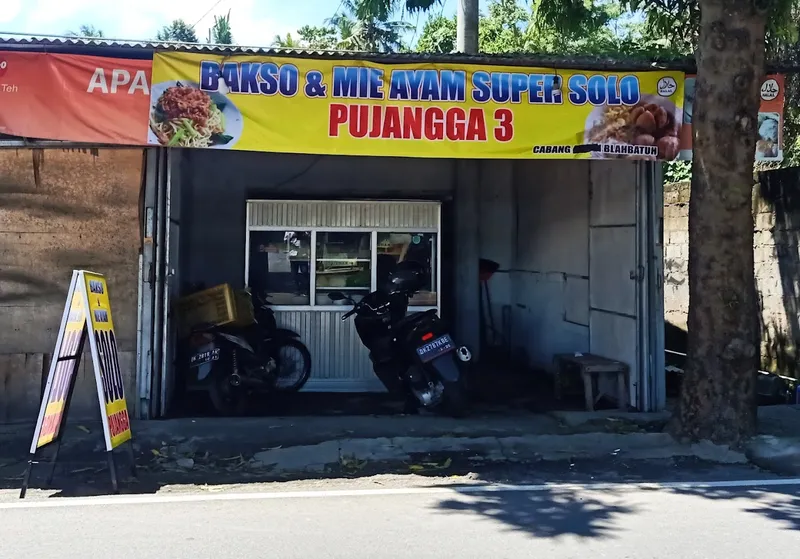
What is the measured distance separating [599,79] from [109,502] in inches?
229

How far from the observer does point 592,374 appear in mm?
8953

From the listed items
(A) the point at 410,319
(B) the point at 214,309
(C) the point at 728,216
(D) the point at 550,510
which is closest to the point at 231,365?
(B) the point at 214,309

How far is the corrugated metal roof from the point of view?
733 cm

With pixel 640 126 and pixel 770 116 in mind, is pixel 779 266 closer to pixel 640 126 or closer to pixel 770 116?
pixel 770 116

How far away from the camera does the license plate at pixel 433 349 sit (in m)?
7.84

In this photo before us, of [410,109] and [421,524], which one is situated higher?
[410,109]

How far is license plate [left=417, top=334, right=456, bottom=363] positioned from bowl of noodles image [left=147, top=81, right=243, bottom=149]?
266 centimetres

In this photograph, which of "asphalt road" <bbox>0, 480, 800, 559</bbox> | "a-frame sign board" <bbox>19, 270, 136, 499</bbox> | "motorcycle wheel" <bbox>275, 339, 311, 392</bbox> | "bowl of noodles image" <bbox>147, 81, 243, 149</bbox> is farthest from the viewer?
"motorcycle wheel" <bbox>275, 339, 311, 392</bbox>

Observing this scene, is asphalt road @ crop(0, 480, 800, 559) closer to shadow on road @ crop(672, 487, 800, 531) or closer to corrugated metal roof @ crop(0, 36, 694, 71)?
shadow on road @ crop(672, 487, 800, 531)

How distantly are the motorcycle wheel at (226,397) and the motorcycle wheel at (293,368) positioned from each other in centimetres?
82

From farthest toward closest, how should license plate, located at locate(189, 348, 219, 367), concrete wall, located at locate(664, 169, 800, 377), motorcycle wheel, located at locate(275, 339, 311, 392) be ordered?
concrete wall, located at locate(664, 169, 800, 377), motorcycle wheel, located at locate(275, 339, 311, 392), license plate, located at locate(189, 348, 219, 367)

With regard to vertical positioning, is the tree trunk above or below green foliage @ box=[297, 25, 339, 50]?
below

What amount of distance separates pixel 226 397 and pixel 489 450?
3.00 meters

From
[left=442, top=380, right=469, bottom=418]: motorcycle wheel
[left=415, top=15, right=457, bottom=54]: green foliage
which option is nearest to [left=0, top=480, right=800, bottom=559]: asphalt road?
[left=442, top=380, right=469, bottom=418]: motorcycle wheel
